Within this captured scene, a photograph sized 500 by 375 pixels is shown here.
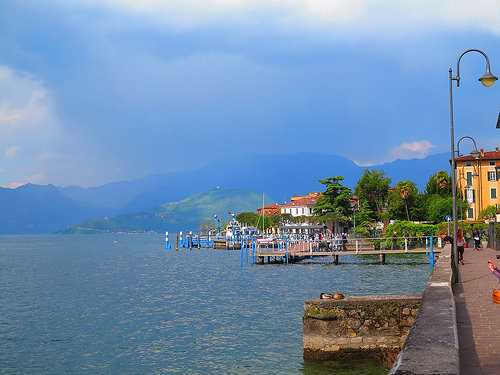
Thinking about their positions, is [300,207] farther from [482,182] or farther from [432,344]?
[432,344]

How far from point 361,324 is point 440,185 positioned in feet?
295

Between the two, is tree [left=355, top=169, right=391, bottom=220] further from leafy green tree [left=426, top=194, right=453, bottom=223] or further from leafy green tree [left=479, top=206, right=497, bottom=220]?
leafy green tree [left=479, top=206, right=497, bottom=220]

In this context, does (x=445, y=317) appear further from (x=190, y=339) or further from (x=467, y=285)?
(x=190, y=339)

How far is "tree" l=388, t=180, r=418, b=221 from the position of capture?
9712 centimetres

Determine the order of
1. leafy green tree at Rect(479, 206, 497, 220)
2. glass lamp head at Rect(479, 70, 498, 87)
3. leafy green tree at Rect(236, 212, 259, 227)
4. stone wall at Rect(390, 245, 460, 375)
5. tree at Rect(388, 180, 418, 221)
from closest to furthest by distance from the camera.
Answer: stone wall at Rect(390, 245, 460, 375), glass lamp head at Rect(479, 70, 498, 87), leafy green tree at Rect(479, 206, 497, 220), tree at Rect(388, 180, 418, 221), leafy green tree at Rect(236, 212, 259, 227)

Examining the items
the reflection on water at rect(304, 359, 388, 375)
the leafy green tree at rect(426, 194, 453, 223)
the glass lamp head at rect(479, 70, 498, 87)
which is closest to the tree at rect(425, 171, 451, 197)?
the leafy green tree at rect(426, 194, 453, 223)

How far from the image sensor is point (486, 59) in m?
18.5

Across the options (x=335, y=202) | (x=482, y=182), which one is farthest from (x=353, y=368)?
(x=335, y=202)

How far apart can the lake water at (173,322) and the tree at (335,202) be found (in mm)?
52205

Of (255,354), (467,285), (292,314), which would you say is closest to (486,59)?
(467,285)

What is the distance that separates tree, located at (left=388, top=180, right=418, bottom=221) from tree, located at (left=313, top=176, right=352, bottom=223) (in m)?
Answer: 8.76

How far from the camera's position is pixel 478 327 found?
11492 mm

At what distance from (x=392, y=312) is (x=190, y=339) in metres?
9.28

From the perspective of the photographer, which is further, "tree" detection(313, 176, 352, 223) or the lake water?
"tree" detection(313, 176, 352, 223)
